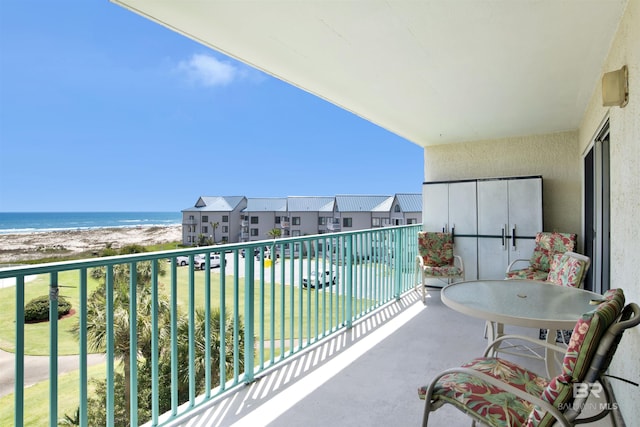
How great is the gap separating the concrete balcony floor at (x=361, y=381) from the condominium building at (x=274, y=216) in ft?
70.3

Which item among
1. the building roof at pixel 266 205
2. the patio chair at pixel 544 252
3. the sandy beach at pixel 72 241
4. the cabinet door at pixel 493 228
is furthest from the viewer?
the building roof at pixel 266 205

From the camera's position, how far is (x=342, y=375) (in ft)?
8.27

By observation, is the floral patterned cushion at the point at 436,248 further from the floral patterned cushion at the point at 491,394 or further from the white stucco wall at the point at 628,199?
the floral patterned cushion at the point at 491,394

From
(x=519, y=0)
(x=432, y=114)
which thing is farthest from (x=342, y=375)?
(x=432, y=114)

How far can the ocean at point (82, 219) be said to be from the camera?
42156 millimetres

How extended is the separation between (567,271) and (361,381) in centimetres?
176

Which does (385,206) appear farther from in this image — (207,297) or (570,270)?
(207,297)

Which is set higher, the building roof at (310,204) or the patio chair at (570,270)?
the building roof at (310,204)

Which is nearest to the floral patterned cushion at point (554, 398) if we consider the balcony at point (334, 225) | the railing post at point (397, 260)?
the railing post at point (397, 260)

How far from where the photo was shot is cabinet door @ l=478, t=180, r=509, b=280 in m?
5.07

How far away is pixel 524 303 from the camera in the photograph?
2064 millimetres

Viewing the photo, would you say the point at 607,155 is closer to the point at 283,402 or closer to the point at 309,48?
the point at 309,48

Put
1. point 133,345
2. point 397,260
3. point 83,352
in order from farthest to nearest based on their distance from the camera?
point 397,260, point 133,345, point 83,352

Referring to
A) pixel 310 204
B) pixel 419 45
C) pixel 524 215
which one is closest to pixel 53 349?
pixel 419 45
